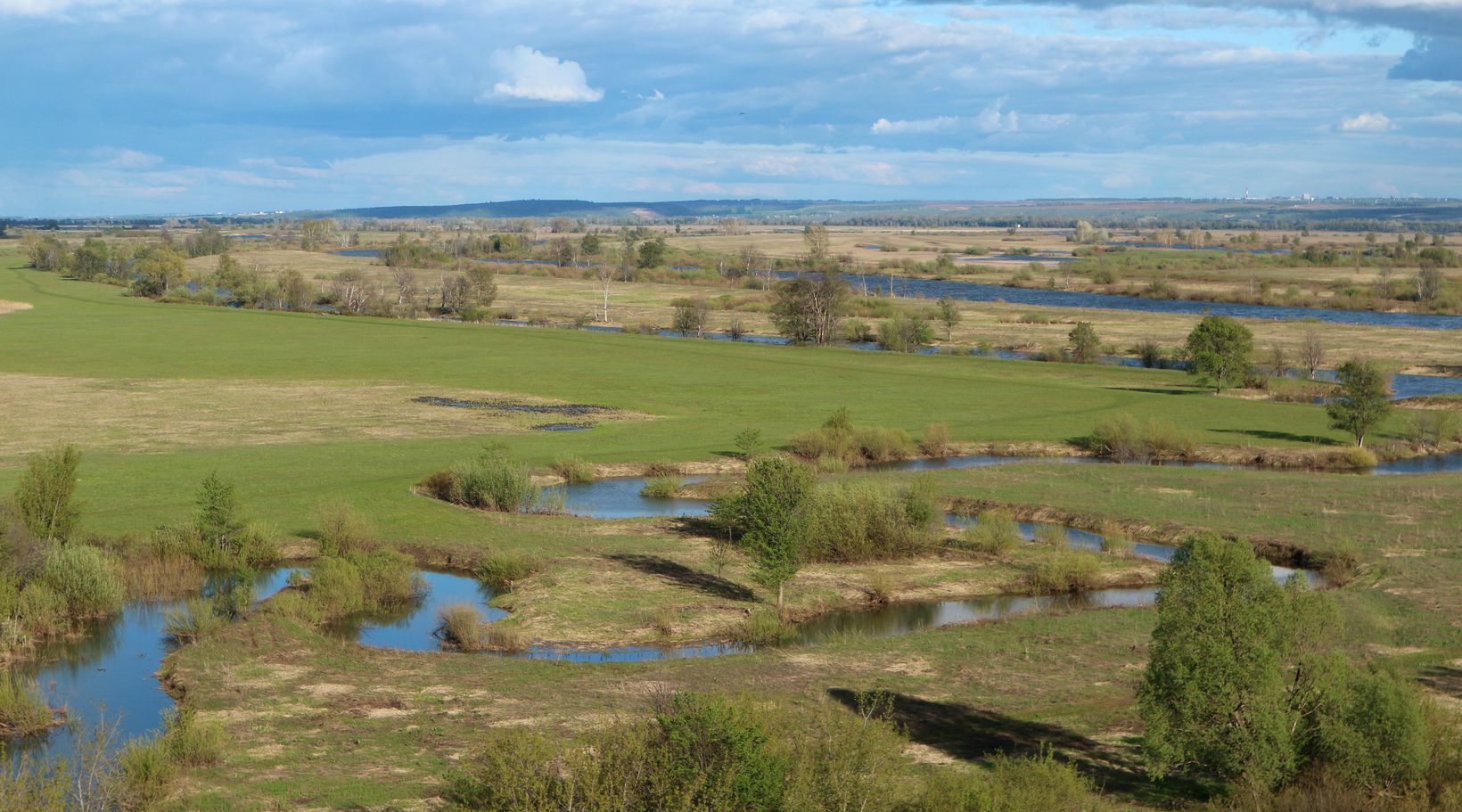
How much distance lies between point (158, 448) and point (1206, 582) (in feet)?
145

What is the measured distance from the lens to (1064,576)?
33719mm

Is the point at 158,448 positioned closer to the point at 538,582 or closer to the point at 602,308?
the point at 538,582

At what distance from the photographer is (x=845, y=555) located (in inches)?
1404

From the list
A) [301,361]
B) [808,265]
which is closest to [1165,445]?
[301,361]

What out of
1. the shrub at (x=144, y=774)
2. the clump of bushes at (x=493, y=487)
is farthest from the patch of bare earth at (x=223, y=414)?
the shrub at (x=144, y=774)

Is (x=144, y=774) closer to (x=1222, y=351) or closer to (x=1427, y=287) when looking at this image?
(x=1222, y=351)

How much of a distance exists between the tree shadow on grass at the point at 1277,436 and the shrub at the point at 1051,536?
68.6ft

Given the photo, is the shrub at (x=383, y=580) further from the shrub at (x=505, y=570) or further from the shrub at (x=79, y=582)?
the shrub at (x=79, y=582)

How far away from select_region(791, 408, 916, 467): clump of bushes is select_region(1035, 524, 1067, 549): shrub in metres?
13.0

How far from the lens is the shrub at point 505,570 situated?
33.5m

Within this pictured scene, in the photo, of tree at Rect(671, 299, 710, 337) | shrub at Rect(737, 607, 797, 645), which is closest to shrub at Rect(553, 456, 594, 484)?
shrub at Rect(737, 607, 797, 645)

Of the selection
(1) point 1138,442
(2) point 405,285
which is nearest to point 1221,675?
(1) point 1138,442

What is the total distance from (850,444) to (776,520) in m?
21.0

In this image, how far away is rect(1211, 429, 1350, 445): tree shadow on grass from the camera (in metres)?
54.7
